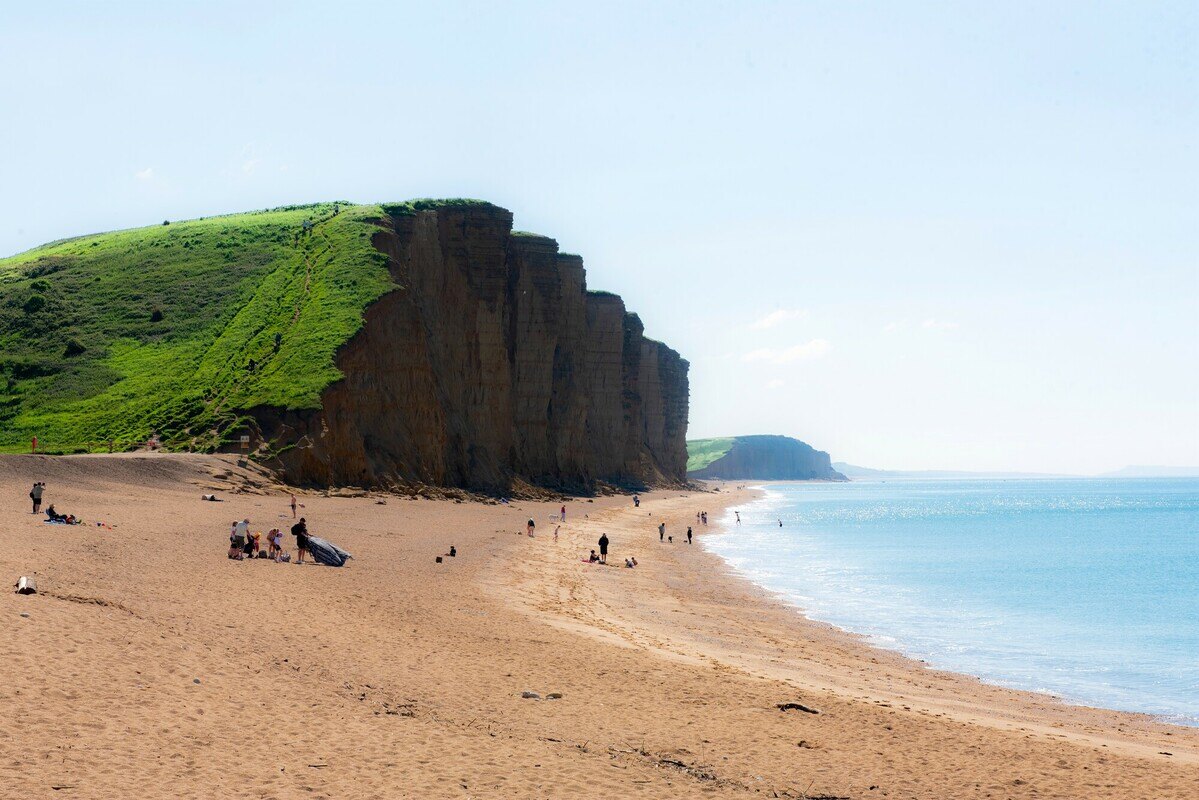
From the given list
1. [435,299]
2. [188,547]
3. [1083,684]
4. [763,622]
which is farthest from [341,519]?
[435,299]

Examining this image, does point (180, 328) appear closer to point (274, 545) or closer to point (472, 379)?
point (472, 379)

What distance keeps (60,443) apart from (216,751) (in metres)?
53.9

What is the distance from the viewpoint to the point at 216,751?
11.4 metres

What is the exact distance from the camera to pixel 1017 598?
136 feet

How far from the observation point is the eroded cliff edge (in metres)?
59.1

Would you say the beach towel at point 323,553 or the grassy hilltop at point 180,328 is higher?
the grassy hilltop at point 180,328

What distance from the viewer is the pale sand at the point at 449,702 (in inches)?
449

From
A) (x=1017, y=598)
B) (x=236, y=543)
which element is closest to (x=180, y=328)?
(x=236, y=543)

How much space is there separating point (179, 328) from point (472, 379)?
Result: 24.3m

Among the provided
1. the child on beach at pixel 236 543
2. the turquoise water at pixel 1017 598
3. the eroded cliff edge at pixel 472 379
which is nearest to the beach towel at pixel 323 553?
the child on beach at pixel 236 543

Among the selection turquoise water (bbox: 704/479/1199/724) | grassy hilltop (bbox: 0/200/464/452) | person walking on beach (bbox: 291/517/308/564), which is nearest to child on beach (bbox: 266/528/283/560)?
person walking on beach (bbox: 291/517/308/564)

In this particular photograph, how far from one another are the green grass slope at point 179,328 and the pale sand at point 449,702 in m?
31.1

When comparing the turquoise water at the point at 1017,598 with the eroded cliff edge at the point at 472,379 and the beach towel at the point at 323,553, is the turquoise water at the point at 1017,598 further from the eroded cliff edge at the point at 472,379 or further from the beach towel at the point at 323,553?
the eroded cliff edge at the point at 472,379

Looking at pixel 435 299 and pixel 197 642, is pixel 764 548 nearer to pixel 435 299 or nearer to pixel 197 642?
pixel 435 299
